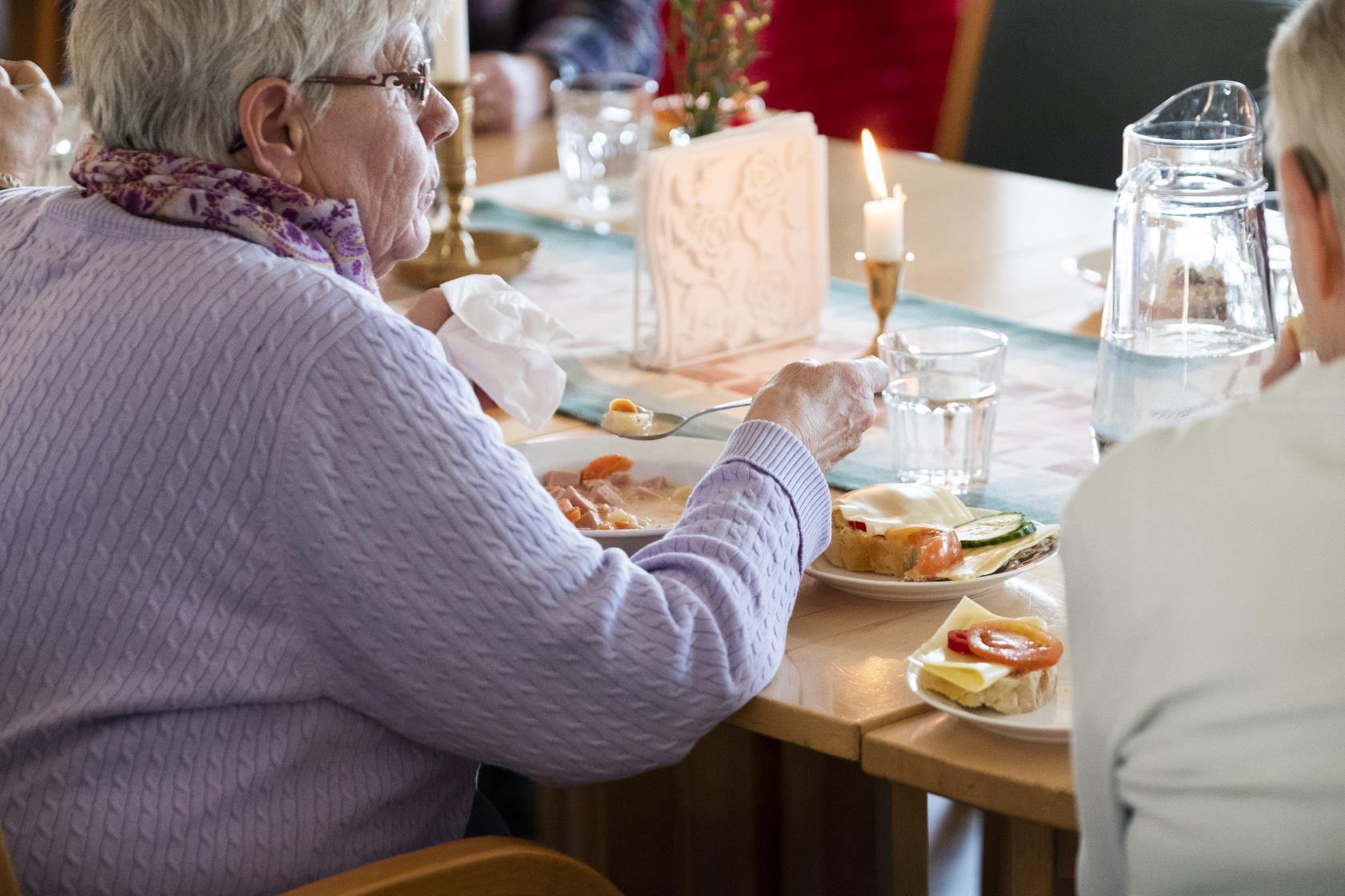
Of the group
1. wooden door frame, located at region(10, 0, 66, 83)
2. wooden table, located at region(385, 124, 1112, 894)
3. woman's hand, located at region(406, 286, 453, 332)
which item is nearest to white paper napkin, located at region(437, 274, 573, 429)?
woman's hand, located at region(406, 286, 453, 332)

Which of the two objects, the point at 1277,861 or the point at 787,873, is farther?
the point at 787,873

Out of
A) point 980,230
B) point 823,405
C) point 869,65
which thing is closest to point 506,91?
point 980,230

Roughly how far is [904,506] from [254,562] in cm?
50

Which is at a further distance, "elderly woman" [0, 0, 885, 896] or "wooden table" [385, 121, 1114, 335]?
"wooden table" [385, 121, 1114, 335]

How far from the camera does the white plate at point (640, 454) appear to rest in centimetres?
141

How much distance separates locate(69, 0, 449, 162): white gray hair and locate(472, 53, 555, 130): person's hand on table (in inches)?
68.8

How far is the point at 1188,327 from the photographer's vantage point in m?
1.33

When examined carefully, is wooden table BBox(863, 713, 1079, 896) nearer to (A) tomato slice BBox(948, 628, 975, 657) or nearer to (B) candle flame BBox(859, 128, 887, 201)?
(A) tomato slice BBox(948, 628, 975, 657)

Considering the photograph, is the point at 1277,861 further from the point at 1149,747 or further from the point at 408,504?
the point at 408,504

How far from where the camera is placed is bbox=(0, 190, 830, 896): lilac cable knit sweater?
99 centimetres

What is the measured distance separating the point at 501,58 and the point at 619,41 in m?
0.49

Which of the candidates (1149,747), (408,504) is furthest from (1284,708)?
(408,504)

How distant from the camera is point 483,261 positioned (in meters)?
2.07

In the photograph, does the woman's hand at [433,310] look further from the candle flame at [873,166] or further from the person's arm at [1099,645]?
the person's arm at [1099,645]
